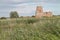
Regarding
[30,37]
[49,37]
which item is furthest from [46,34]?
[30,37]

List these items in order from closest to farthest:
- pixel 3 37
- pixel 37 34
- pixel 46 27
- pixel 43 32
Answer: pixel 3 37
pixel 37 34
pixel 43 32
pixel 46 27

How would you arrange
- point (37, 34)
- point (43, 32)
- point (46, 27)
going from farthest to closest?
point (46, 27), point (43, 32), point (37, 34)

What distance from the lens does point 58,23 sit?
16.3 meters

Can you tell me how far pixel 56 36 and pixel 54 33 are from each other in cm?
55

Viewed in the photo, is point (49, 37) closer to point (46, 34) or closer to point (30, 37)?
point (46, 34)

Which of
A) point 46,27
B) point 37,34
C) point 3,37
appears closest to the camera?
point 3,37

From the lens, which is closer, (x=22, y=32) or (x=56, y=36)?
(x=22, y=32)

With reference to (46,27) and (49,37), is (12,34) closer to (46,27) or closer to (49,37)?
(49,37)

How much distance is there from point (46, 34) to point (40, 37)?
0.88 m

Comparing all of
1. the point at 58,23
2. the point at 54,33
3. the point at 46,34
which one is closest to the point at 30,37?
the point at 46,34

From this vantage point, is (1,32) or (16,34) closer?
(16,34)

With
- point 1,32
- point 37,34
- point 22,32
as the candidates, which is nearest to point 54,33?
point 37,34

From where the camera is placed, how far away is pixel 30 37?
12.6 m

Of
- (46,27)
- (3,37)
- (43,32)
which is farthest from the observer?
(46,27)
